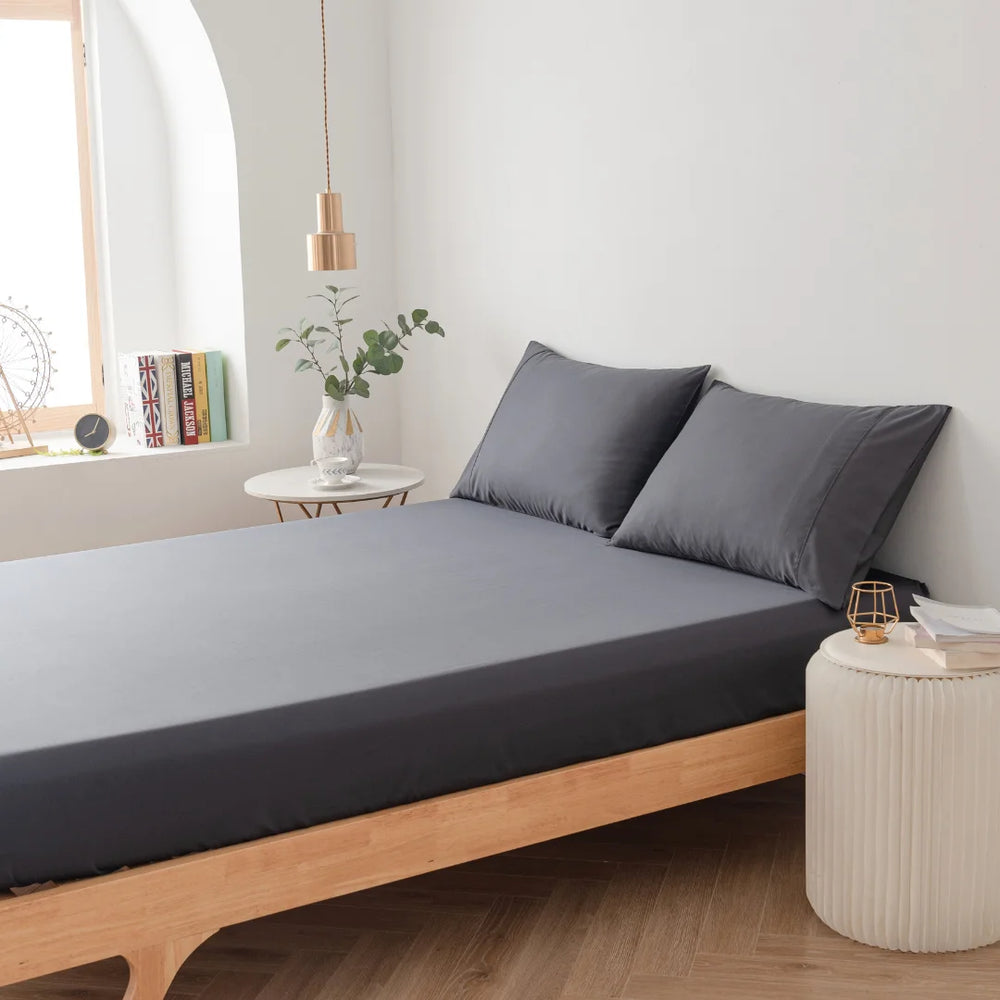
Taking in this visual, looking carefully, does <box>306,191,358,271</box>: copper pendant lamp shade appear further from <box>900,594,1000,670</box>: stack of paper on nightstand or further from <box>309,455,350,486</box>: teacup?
<box>900,594,1000,670</box>: stack of paper on nightstand

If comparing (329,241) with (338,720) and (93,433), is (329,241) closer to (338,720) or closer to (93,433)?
(93,433)

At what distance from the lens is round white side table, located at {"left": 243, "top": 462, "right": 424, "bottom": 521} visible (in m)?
3.94

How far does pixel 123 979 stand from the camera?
7.76 ft

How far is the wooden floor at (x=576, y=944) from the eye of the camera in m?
2.29

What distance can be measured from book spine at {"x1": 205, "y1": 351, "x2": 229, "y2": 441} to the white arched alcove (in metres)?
0.03

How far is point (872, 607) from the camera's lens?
2.80m

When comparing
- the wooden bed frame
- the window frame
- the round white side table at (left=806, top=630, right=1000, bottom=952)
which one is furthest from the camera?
the window frame

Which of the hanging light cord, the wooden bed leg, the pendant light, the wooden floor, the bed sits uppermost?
the hanging light cord

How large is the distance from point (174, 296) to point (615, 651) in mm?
2983

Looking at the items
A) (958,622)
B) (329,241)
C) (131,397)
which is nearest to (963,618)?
(958,622)

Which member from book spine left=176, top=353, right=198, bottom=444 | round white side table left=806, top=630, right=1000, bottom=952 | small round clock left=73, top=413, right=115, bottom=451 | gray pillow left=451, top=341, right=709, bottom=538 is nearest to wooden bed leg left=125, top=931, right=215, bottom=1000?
round white side table left=806, top=630, right=1000, bottom=952

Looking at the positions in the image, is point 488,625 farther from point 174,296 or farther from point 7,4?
point 7,4

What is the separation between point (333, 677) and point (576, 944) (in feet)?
2.25

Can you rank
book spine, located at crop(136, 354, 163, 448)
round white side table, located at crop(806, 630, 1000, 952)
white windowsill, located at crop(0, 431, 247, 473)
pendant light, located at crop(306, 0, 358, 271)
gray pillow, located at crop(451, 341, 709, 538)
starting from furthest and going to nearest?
book spine, located at crop(136, 354, 163, 448) → white windowsill, located at crop(0, 431, 247, 473) → pendant light, located at crop(306, 0, 358, 271) → gray pillow, located at crop(451, 341, 709, 538) → round white side table, located at crop(806, 630, 1000, 952)
